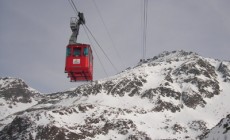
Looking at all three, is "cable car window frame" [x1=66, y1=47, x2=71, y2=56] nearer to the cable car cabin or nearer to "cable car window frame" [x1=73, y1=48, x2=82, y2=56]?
the cable car cabin

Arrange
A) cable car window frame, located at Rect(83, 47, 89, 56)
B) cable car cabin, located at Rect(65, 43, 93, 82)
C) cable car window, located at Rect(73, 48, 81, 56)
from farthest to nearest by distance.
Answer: cable car window frame, located at Rect(83, 47, 89, 56)
cable car window, located at Rect(73, 48, 81, 56)
cable car cabin, located at Rect(65, 43, 93, 82)

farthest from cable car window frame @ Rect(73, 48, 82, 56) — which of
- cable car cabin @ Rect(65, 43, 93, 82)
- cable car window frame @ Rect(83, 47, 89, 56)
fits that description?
cable car window frame @ Rect(83, 47, 89, 56)

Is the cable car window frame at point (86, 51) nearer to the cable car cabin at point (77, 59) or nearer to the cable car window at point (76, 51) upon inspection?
the cable car cabin at point (77, 59)

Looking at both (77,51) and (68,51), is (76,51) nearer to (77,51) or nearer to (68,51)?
(77,51)

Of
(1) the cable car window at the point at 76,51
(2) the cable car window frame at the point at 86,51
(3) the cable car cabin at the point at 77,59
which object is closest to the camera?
(3) the cable car cabin at the point at 77,59

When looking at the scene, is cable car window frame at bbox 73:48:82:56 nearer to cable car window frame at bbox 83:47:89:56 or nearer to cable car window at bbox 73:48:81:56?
cable car window at bbox 73:48:81:56

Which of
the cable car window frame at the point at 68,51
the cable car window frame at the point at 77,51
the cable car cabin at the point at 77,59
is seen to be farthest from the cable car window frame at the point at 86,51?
the cable car window frame at the point at 68,51

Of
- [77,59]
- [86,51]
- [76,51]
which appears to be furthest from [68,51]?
[86,51]

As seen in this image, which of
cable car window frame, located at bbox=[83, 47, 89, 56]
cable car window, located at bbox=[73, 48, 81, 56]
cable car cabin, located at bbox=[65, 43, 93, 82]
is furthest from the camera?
cable car window frame, located at bbox=[83, 47, 89, 56]

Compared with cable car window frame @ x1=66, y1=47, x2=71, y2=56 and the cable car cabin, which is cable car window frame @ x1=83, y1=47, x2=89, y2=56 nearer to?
the cable car cabin

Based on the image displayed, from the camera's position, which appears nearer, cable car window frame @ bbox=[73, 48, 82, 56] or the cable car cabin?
the cable car cabin

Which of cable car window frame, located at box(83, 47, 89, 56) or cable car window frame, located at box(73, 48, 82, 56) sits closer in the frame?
cable car window frame, located at box(73, 48, 82, 56)

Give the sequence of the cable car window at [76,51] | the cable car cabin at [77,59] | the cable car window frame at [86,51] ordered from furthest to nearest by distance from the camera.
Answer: the cable car window frame at [86,51], the cable car window at [76,51], the cable car cabin at [77,59]

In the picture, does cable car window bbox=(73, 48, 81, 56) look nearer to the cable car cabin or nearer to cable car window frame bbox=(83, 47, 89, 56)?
the cable car cabin
